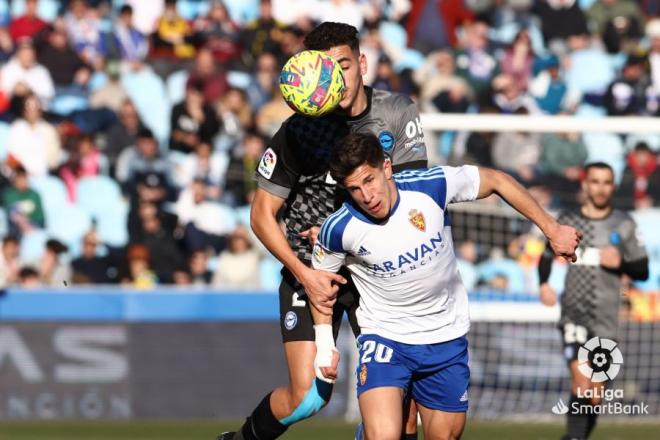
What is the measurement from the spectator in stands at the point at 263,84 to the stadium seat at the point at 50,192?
2.89 meters

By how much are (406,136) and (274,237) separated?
1.02 meters

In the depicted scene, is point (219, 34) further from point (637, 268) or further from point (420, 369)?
point (420, 369)

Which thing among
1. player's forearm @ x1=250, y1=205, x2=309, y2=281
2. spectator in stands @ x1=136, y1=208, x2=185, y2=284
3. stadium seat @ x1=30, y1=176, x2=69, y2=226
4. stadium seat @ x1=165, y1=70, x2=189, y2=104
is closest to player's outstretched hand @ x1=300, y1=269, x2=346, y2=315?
player's forearm @ x1=250, y1=205, x2=309, y2=281

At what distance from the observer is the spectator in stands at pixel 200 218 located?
16.6m

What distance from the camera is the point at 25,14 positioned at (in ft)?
64.5

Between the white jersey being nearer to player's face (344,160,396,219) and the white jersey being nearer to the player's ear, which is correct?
player's face (344,160,396,219)

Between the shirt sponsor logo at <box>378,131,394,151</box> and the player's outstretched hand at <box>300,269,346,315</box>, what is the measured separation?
0.87 meters

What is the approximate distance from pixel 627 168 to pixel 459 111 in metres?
2.92

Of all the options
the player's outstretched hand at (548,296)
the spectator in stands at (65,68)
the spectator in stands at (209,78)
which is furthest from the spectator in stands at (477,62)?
the player's outstretched hand at (548,296)

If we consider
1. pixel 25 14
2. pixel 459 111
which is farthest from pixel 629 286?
pixel 25 14

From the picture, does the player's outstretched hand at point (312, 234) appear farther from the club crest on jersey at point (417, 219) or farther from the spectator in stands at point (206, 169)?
the spectator in stands at point (206, 169)

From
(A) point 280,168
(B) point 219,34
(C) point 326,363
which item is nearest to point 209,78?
(B) point 219,34

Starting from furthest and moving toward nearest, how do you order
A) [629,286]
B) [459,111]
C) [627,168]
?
1. [459,111]
2. [627,168]
3. [629,286]

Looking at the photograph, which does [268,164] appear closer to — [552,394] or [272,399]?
[272,399]
